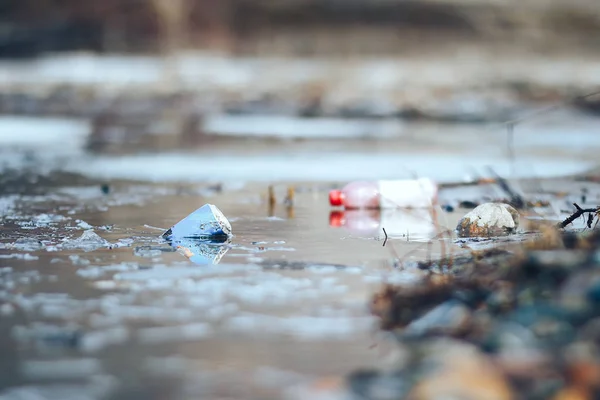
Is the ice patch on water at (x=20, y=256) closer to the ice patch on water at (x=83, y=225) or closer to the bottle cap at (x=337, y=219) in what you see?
the ice patch on water at (x=83, y=225)

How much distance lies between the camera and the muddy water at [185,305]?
2.55 metres

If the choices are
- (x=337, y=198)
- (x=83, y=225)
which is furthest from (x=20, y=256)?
(x=337, y=198)

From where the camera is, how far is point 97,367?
260 centimetres

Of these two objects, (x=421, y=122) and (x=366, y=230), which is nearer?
(x=366, y=230)

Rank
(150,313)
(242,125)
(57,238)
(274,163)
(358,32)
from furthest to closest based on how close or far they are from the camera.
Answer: (358,32) → (242,125) → (274,163) → (57,238) → (150,313)

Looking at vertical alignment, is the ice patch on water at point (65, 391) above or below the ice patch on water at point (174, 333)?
below

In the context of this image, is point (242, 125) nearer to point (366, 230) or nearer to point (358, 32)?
point (358, 32)

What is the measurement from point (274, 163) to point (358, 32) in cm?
1113

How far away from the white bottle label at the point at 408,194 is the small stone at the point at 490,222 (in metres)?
0.91

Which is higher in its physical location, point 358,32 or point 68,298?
point 358,32

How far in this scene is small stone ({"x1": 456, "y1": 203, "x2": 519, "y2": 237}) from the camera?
4.62 m

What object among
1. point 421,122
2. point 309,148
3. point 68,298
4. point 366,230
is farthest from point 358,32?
point 68,298

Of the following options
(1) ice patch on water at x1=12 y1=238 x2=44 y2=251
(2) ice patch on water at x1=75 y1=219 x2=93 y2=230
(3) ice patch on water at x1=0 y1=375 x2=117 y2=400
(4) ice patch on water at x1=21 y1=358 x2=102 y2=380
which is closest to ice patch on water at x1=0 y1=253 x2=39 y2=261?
(1) ice patch on water at x1=12 y1=238 x2=44 y2=251

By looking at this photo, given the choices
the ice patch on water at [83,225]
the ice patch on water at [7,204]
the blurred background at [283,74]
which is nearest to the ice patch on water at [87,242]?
the ice patch on water at [83,225]
